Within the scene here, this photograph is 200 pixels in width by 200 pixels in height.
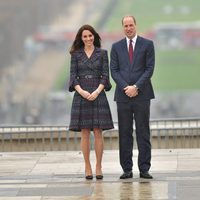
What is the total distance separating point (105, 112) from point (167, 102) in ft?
153

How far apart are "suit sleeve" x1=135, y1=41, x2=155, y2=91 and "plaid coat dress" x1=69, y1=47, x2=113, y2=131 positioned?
14.3 inches

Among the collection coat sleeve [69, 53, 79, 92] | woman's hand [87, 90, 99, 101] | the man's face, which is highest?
the man's face

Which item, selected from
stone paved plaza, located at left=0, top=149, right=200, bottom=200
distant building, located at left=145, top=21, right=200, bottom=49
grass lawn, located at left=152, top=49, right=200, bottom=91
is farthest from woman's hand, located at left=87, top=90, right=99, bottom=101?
grass lawn, located at left=152, top=49, right=200, bottom=91

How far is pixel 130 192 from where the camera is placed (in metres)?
8.22

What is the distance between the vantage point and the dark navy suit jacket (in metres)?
9.02

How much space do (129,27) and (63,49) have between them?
151 feet

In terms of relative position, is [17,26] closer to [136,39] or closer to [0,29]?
[0,29]

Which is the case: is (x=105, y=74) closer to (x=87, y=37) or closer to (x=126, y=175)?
(x=87, y=37)

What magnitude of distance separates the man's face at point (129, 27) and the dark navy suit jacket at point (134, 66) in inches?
3.5

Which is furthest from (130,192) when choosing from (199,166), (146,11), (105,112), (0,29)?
(0,29)

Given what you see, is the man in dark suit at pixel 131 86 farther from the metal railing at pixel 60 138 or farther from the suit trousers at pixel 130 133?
the metal railing at pixel 60 138

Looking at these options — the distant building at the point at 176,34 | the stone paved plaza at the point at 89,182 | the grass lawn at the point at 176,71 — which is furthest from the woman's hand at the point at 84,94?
the grass lawn at the point at 176,71

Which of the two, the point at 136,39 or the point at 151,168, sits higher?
the point at 136,39

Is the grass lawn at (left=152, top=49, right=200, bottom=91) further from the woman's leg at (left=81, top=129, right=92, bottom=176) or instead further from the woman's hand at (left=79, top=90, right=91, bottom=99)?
the woman's hand at (left=79, top=90, right=91, bottom=99)
